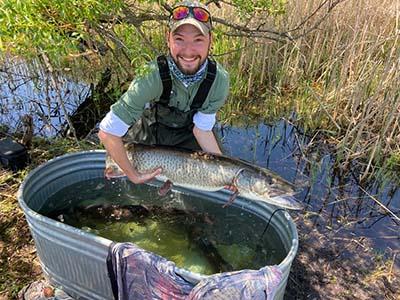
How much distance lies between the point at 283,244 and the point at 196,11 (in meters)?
1.48

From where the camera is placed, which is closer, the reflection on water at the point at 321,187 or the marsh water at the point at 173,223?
the marsh water at the point at 173,223

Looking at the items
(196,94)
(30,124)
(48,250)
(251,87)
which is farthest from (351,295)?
(251,87)

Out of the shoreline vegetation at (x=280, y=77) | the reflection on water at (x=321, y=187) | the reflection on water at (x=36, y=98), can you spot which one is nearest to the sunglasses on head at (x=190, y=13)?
the shoreline vegetation at (x=280, y=77)

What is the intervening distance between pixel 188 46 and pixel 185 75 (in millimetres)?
194

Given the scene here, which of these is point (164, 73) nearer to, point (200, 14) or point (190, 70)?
point (190, 70)

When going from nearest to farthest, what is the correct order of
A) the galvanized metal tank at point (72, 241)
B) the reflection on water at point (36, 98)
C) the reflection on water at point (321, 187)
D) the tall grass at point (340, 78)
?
the galvanized metal tank at point (72, 241)
the reflection on water at point (321, 187)
the tall grass at point (340, 78)
the reflection on water at point (36, 98)

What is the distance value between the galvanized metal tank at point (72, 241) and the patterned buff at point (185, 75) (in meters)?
0.83

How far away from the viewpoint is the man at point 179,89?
94.0 inches

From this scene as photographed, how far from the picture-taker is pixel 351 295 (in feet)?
8.59

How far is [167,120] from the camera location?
9.50 ft

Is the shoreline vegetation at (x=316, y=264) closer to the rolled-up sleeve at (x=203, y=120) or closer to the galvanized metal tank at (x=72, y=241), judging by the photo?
the galvanized metal tank at (x=72, y=241)

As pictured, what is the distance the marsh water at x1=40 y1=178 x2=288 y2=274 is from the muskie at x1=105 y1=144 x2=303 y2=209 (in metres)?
0.46

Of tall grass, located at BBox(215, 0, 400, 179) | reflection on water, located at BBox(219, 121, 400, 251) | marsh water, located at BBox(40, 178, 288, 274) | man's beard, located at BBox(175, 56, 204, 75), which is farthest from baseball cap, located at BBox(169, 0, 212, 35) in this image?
tall grass, located at BBox(215, 0, 400, 179)

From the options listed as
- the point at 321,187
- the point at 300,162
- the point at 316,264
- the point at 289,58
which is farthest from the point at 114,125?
the point at 289,58
